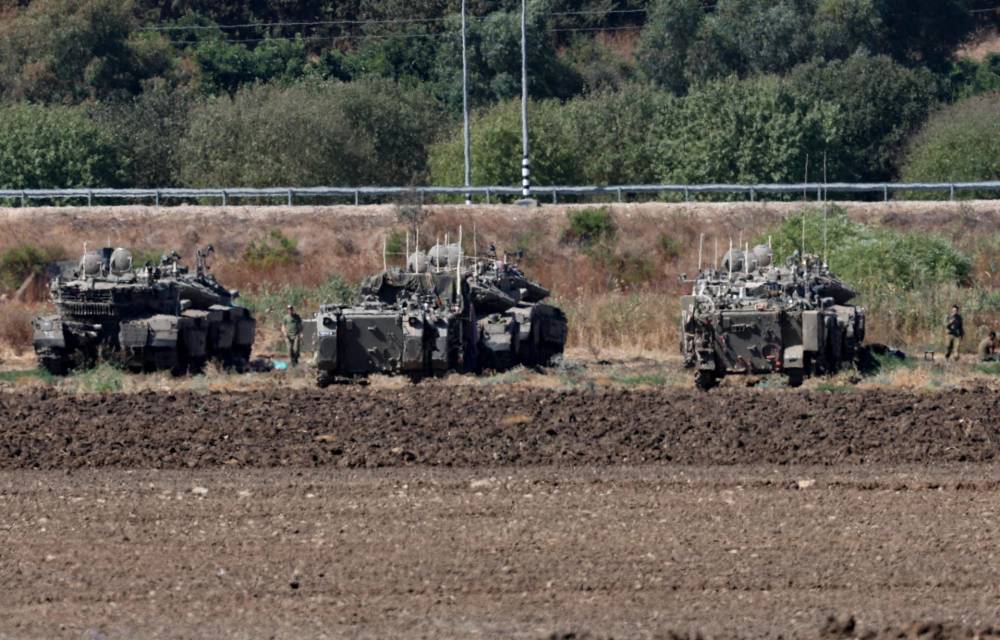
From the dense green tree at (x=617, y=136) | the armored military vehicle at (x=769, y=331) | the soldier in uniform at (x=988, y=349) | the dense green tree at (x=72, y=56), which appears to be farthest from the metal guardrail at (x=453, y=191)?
the dense green tree at (x=72, y=56)

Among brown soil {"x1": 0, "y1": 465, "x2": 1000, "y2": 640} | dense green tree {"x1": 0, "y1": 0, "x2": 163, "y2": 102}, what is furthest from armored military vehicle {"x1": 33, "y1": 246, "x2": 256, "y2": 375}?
dense green tree {"x1": 0, "y1": 0, "x2": 163, "y2": 102}

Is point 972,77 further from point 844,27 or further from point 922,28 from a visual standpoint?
point 844,27

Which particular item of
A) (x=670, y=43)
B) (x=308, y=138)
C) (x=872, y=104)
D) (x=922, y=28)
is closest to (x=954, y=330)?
(x=308, y=138)

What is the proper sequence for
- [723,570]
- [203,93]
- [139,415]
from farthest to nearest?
[203,93]
[139,415]
[723,570]

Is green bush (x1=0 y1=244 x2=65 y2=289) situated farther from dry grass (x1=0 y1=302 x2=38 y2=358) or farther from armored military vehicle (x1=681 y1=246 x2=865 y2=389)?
armored military vehicle (x1=681 y1=246 x2=865 y2=389)

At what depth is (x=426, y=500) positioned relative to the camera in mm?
18828

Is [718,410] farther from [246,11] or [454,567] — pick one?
[246,11]

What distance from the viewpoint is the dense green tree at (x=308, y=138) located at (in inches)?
2319

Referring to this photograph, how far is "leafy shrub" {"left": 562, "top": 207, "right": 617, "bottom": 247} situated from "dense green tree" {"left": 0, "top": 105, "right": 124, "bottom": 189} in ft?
55.2

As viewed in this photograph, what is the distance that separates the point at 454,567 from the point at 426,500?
3.42m

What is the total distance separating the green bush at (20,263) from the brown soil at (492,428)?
20.8 m

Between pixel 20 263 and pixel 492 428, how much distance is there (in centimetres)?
2771

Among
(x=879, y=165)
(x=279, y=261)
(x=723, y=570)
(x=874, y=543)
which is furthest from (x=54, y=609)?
(x=879, y=165)

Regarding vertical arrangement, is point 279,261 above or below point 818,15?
below
